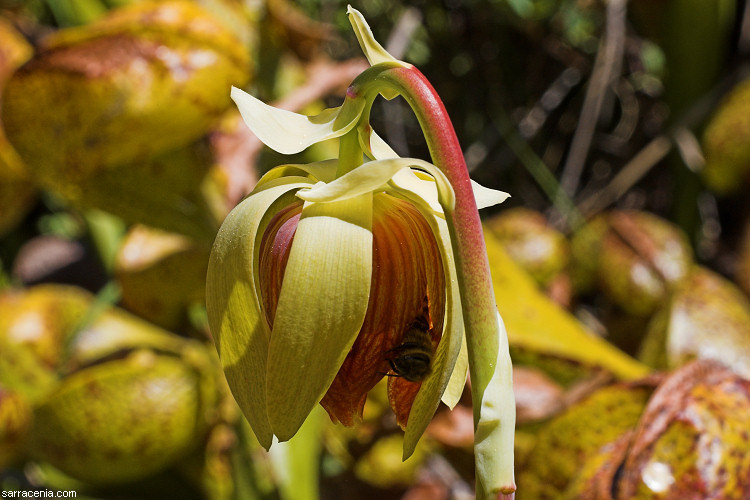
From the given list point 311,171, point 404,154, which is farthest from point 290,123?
point 404,154

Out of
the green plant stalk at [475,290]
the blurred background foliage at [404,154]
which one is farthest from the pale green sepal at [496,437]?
the blurred background foliage at [404,154]

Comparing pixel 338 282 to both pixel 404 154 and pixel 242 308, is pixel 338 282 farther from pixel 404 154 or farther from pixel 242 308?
pixel 404 154

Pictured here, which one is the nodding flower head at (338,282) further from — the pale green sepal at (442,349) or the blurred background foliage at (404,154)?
the blurred background foliage at (404,154)

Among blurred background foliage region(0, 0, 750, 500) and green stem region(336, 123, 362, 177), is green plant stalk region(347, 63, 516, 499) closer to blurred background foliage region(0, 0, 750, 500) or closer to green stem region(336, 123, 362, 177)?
green stem region(336, 123, 362, 177)

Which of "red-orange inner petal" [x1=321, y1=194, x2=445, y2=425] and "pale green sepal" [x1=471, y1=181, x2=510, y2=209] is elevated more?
"pale green sepal" [x1=471, y1=181, x2=510, y2=209]

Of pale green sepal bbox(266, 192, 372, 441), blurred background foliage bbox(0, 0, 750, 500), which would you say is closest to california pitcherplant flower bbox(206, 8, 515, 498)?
pale green sepal bbox(266, 192, 372, 441)

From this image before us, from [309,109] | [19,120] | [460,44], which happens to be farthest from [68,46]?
[460,44]
